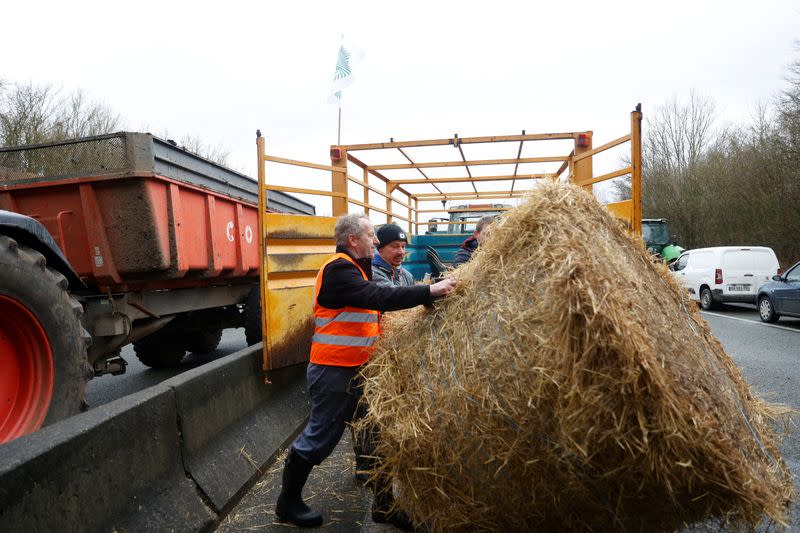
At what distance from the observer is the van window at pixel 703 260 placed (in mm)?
16300

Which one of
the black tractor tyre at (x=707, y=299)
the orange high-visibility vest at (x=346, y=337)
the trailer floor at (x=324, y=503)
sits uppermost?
the orange high-visibility vest at (x=346, y=337)

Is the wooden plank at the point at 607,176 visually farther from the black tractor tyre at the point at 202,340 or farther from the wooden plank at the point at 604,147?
the black tractor tyre at the point at 202,340

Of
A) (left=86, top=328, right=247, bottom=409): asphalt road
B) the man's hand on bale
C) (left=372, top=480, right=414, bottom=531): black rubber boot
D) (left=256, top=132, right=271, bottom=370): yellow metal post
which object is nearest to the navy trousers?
(left=372, top=480, right=414, bottom=531): black rubber boot

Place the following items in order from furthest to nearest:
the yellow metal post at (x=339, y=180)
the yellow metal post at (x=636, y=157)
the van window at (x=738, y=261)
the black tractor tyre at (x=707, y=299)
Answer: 1. the black tractor tyre at (x=707, y=299)
2. the van window at (x=738, y=261)
3. the yellow metal post at (x=339, y=180)
4. the yellow metal post at (x=636, y=157)

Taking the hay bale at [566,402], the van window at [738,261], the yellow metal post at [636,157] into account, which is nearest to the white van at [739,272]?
the van window at [738,261]

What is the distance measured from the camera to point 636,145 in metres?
4.80

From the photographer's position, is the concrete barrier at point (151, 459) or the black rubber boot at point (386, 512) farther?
the black rubber boot at point (386, 512)

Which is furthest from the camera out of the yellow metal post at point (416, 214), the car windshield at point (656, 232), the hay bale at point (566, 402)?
the car windshield at point (656, 232)

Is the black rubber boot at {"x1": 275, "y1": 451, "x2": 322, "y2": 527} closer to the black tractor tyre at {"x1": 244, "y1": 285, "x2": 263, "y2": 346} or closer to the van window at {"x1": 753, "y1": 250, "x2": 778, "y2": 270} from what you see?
the black tractor tyre at {"x1": 244, "y1": 285, "x2": 263, "y2": 346}

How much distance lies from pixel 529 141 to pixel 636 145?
1906 mm

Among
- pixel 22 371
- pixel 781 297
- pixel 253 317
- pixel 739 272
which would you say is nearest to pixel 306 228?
pixel 253 317

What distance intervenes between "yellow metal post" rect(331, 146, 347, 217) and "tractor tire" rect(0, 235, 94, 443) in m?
3.24

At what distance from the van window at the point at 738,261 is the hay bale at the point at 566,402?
1504cm

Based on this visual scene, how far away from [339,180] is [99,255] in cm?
272
